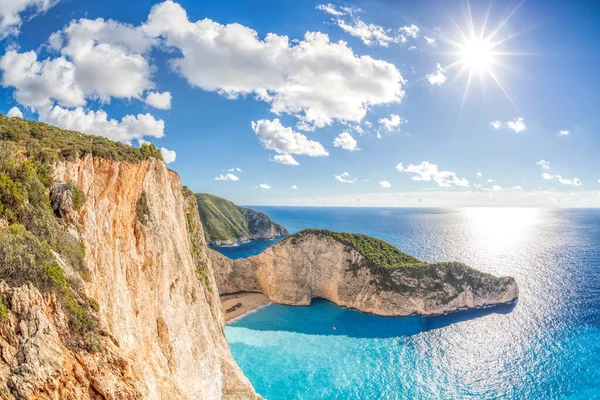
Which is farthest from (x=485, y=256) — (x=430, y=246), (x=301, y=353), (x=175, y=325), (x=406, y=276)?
(x=175, y=325)

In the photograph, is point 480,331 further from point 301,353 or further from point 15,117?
point 15,117

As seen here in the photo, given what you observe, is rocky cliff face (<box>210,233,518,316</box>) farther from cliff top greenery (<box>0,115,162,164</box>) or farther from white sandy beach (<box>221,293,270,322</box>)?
cliff top greenery (<box>0,115,162,164</box>)

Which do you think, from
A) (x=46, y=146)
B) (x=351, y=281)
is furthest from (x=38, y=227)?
(x=351, y=281)

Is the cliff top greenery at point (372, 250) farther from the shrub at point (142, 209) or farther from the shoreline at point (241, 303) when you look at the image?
the shrub at point (142, 209)

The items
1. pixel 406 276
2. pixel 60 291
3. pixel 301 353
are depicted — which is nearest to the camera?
pixel 60 291

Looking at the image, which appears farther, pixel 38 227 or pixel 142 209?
pixel 142 209

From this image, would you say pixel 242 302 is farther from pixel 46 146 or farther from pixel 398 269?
pixel 46 146

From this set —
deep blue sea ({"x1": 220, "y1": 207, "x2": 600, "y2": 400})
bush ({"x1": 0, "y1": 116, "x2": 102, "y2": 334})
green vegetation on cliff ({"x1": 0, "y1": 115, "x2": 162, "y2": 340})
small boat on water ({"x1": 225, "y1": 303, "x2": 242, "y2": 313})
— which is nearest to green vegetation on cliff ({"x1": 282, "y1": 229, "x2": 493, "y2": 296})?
deep blue sea ({"x1": 220, "y1": 207, "x2": 600, "y2": 400})
